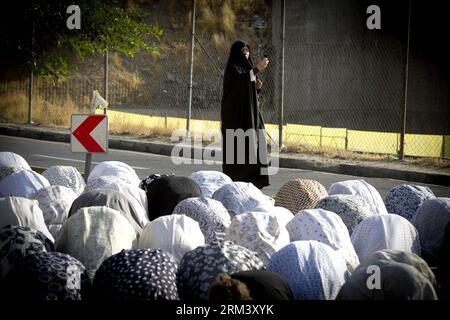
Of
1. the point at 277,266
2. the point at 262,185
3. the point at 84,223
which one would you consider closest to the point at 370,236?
the point at 277,266

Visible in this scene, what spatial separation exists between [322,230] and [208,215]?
0.88m

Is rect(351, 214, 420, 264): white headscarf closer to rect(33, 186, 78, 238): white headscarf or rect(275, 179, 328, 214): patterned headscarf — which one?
rect(275, 179, 328, 214): patterned headscarf

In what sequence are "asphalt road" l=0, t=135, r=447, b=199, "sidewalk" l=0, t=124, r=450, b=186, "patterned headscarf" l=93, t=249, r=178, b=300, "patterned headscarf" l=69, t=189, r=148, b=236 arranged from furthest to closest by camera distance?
"sidewalk" l=0, t=124, r=450, b=186, "asphalt road" l=0, t=135, r=447, b=199, "patterned headscarf" l=69, t=189, r=148, b=236, "patterned headscarf" l=93, t=249, r=178, b=300

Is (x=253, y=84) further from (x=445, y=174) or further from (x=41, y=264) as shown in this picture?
(x=41, y=264)

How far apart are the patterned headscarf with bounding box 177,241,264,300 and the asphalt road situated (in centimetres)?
674

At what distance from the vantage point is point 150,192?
816 centimetres

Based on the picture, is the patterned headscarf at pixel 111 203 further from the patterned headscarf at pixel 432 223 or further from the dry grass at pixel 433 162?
the dry grass at pixel 433 162

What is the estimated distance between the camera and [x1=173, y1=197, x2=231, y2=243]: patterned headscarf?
7.12 m

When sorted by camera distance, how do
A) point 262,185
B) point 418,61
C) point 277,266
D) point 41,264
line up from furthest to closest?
point 418,61, point 262,185, point 277,266, point 41,264

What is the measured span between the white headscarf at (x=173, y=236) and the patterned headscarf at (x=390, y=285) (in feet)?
3.97

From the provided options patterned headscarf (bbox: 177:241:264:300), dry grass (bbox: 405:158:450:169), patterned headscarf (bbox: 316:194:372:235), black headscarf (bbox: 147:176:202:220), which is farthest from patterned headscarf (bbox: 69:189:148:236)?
dry grass (bbox: 405:158:450:169)

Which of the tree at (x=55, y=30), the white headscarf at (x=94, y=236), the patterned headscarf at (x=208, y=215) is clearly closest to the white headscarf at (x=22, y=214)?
the white headscarf at (x=94, y=236)

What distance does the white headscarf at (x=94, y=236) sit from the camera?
622 cm
